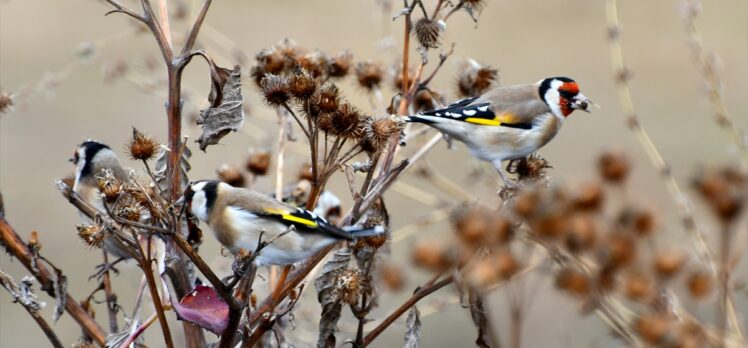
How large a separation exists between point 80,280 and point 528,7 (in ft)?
21.9

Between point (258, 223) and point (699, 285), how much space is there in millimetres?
1532

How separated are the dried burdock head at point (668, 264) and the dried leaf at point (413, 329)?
120cm

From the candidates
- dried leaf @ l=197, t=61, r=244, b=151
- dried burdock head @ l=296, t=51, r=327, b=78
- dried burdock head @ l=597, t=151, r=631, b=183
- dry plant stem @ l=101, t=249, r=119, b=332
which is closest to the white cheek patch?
dried leaf @ l=197, t=61, r=244, b=151

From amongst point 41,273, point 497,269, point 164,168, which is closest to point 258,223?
point 164,168

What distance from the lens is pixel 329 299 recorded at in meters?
2.89

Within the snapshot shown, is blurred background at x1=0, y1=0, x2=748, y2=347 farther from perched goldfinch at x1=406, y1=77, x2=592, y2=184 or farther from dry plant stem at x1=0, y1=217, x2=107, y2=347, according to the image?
dry plant stem at x1=0, y1=217, x2=107, y2=347

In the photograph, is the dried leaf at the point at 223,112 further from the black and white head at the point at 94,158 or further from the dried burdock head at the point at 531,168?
the black and white head at the point at 94,158

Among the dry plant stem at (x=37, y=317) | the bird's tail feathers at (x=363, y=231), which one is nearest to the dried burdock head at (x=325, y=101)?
the bird's tail feathers at (x=363, y=231)

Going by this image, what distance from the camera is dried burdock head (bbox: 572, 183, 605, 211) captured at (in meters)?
1.94

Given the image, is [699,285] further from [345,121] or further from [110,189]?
[110,189]

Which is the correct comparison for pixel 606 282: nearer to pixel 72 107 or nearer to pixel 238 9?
pixel 72 107

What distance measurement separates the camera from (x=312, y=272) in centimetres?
289

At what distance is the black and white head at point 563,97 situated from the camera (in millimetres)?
3734

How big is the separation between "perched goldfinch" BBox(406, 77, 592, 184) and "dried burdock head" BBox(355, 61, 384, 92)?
0.29 meters
